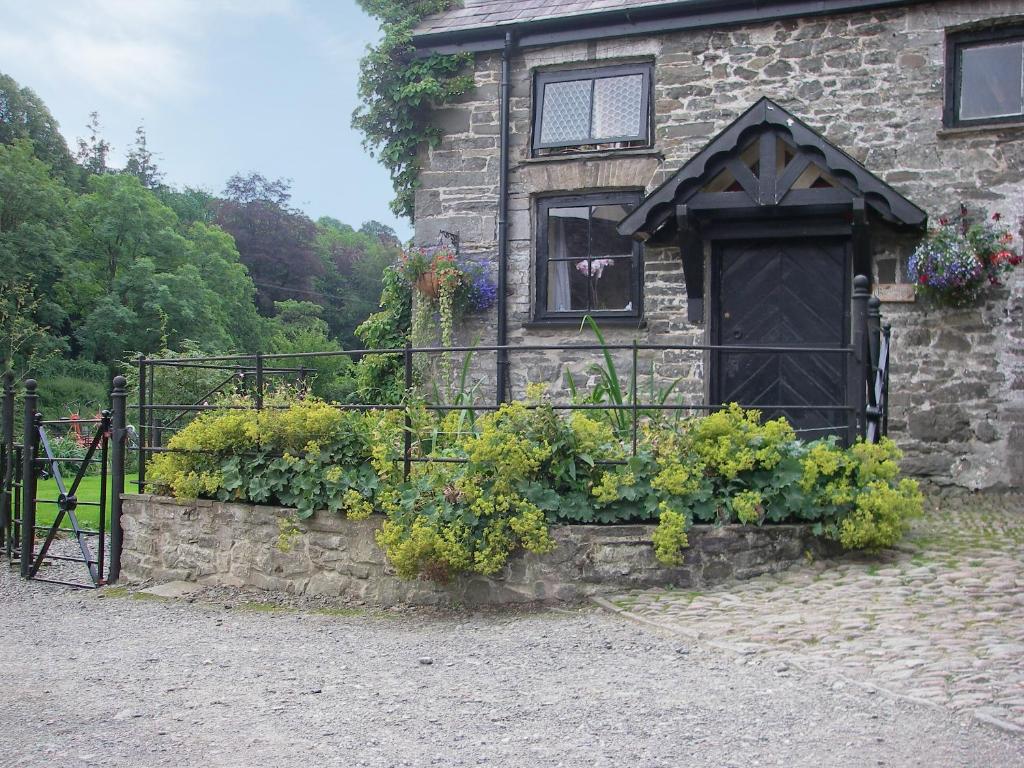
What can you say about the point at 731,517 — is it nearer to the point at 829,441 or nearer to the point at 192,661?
the point at 829,441

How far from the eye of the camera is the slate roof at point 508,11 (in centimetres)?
1011

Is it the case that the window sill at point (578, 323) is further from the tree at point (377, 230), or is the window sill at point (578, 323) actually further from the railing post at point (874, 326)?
the tree at point (377, 230)

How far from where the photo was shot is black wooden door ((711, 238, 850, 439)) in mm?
9359

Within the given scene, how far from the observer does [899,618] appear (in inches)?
190

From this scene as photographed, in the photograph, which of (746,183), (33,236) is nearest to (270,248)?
(33,236)

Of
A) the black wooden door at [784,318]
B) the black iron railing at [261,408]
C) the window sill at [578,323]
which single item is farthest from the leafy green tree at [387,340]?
the black wooden door at [784,318]

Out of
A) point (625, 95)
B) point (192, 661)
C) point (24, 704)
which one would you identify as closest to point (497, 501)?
point (192, 661)

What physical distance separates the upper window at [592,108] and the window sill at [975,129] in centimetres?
275

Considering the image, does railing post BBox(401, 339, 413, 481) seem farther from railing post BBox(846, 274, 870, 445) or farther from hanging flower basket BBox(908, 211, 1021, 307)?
hanging flower basket BBox(908, 211, 1021, 307)

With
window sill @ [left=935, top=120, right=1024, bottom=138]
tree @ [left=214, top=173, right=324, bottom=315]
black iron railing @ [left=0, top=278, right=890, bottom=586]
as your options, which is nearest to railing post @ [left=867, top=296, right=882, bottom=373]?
black iron railing @ [left=0, top=278, right=890, bottom=586]

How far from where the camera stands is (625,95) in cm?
1030

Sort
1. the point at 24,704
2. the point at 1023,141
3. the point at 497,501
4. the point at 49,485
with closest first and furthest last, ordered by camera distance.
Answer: the point at 24,704
the point at 497,501
the point at 1023,141
the point at 49,485

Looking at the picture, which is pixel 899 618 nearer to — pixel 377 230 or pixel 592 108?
pixel 592 108

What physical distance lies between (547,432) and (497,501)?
0.55 metres
